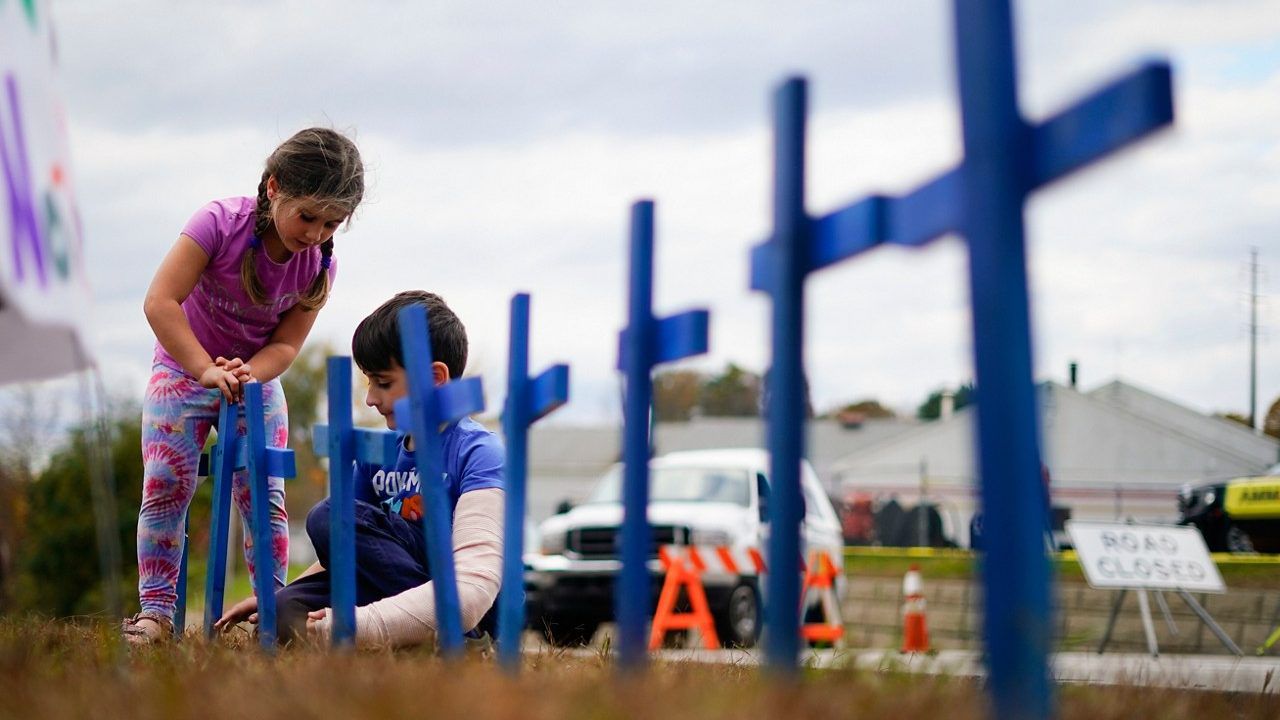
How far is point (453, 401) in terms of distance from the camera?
2.74 m

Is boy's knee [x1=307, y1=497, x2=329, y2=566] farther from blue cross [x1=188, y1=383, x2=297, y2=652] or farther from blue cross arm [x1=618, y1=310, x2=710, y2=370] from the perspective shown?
blue cross arm [x1=618, y1=310, x2=710, y2=370]

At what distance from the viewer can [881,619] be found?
1617cm

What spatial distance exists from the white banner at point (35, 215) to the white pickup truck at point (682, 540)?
9132 mm

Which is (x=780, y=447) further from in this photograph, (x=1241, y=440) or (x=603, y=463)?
(x=603, y=463)


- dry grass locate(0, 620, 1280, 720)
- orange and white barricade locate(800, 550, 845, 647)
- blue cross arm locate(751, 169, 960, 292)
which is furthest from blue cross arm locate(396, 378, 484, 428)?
orange and white barricade locate(800, 550, 845, 647)

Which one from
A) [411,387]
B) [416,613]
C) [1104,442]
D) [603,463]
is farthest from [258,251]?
[603,463]

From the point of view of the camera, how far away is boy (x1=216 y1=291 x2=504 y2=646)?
11.4 feet

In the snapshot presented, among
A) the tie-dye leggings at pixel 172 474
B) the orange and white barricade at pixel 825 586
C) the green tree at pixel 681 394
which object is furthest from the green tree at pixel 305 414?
the tie-dye leggings at pixel 172 474

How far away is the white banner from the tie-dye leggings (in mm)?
1928

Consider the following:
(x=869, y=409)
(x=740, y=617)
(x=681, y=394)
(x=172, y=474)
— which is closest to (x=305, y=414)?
(x=681, y=394)

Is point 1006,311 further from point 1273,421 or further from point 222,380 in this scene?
point 1273,421

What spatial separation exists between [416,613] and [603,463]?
72753 mm

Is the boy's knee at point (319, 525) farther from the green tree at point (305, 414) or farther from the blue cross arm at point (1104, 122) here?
the green tree at point (305, 414)

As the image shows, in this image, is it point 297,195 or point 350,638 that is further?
point 297,195
